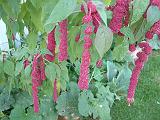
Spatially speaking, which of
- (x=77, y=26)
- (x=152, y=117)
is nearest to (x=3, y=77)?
(x=77, y=26)

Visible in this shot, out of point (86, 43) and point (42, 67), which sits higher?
point (86, 43)

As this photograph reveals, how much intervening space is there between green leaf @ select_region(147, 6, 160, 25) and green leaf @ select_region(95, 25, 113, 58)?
0.10 meters

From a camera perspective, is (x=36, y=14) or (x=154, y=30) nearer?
(x=154, y=30)

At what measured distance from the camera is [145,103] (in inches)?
140

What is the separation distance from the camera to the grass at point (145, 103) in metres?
3.36

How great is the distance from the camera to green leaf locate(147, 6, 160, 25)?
0.74 meters

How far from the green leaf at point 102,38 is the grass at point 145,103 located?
265 centimetres

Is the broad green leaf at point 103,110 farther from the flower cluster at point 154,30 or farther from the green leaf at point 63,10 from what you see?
the green leaf at point 63,10

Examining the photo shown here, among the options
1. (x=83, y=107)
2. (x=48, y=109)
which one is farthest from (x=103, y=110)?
(x=48, y=109)

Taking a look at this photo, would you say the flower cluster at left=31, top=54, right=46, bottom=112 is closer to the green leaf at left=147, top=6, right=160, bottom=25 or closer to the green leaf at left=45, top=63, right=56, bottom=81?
the green leaf at left=45, top=63, right=56, bottom=81

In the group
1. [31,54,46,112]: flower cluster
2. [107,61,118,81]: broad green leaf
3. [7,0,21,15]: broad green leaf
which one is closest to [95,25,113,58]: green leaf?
[7,0,21,15]: broad green leaf

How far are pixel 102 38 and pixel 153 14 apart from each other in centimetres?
13

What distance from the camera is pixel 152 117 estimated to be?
11.0 feet

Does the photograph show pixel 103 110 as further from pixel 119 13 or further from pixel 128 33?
pixel 119 13
